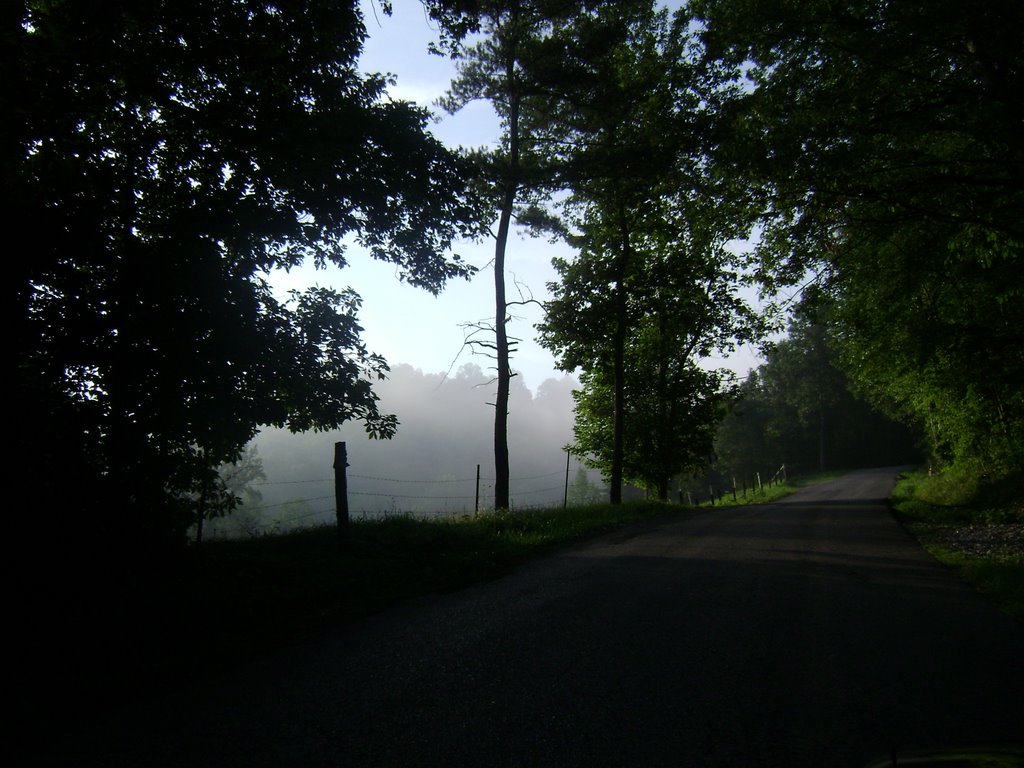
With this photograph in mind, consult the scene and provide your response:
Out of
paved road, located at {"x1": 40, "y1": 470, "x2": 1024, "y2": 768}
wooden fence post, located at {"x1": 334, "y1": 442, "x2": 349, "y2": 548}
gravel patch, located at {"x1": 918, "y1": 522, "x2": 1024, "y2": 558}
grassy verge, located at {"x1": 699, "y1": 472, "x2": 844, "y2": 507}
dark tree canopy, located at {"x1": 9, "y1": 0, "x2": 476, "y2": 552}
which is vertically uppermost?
dark tree canopy, located at {"x1": 9, "y1": 0, "x2": 476, "y2": 552}

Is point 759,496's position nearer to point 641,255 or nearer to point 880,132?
point 641,255

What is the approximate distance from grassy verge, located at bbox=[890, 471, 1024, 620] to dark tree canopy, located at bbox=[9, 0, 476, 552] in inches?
315

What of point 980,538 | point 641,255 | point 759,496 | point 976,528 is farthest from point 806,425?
point 980,538

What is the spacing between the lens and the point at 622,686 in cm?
429

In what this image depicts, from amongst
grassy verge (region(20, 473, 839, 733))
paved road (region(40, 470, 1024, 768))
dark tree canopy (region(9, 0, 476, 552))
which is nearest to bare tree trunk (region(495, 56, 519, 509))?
grassy verge (region(20, 473, 839, 733))

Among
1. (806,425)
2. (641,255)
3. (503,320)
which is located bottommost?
(806,425)

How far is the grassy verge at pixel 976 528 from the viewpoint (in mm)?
7239

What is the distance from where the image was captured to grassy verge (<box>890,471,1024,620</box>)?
724cm

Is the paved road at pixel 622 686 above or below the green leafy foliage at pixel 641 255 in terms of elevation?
below

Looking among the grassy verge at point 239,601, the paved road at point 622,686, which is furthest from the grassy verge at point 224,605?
the paved road at point 622,686

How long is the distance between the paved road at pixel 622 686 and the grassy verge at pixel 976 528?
0.47 m

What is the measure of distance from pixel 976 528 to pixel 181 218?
1589 centimetres

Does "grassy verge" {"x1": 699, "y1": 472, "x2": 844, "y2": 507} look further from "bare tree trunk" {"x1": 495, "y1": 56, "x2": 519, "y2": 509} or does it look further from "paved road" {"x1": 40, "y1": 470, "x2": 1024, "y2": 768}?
"paved road" {"x1": 40, "y1": 470, "x2": 1024, "y2": 768}

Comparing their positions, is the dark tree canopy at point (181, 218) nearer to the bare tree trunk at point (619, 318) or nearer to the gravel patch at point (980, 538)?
the gravel patch at point (980, 538)
